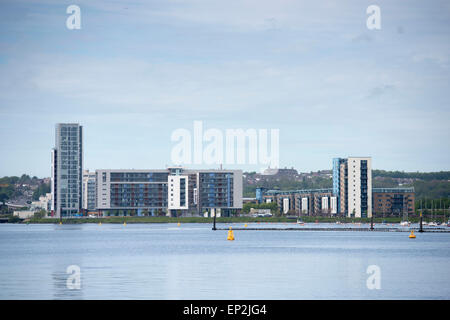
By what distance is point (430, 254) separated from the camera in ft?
310

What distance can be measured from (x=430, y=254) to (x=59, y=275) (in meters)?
49.7

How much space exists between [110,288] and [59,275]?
1249cm

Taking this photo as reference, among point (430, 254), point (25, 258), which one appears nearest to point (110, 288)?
point (25, 258)

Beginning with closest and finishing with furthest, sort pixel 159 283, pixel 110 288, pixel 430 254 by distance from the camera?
pixel 110 288 < pixel 159 283 < pixel 430 254

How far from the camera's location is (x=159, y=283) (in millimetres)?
55938
